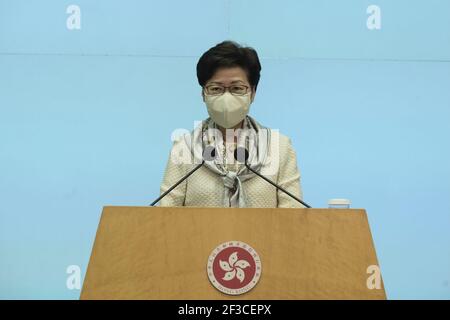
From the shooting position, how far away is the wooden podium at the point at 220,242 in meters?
1.08

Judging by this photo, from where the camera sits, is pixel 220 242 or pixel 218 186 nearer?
pixel 220 242

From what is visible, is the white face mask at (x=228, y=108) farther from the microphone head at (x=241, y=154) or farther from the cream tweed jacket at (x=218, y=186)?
the microphone head at (x=241, y=154)

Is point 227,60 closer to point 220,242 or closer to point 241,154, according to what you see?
point 241,154

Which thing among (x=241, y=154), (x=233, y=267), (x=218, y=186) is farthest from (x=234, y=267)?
(x=218, y=186)

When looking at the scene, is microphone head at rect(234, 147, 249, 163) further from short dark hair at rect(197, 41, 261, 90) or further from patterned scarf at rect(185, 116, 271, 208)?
short dark hair at rect(197, 41, 261, 90)

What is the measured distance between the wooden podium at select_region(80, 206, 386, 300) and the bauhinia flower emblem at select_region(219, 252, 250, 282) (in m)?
0.03

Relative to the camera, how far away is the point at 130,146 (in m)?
2.32

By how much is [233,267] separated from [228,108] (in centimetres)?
68

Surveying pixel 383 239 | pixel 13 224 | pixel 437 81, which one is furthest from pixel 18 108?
pixel 437 81

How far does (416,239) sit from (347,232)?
4.03 ft

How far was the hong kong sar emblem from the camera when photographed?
108cm

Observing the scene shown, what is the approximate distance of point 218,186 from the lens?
1692mm

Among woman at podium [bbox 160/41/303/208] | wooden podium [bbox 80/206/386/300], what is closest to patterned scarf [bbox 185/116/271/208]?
woman at podium [bbox 160/41/303/208]

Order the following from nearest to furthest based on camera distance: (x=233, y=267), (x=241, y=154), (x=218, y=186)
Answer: (x=233, y=267) < (x=241, y=154) < (x=218, y=186)
